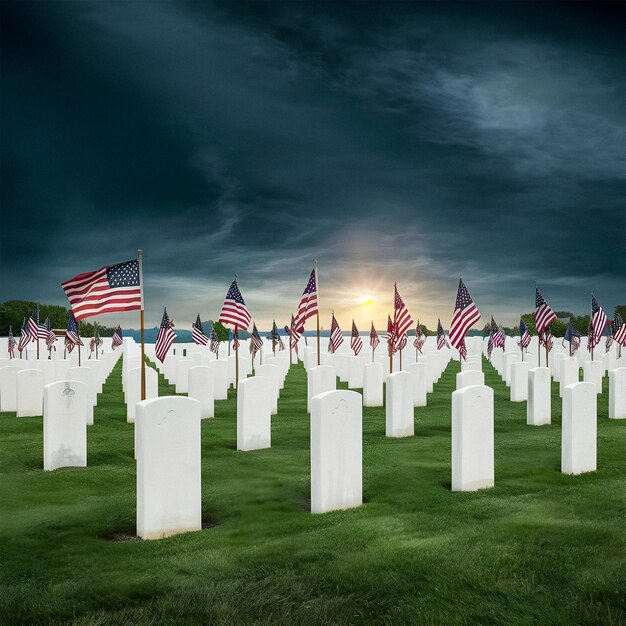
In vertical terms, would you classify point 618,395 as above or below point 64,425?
below

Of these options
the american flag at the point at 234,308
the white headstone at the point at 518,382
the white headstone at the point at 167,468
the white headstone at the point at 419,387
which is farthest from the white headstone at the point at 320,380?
the white headstone at the point at 167,468

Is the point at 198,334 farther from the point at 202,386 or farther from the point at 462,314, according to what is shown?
the point at 462,314

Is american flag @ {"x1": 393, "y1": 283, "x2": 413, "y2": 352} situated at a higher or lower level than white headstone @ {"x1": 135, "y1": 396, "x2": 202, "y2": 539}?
higher

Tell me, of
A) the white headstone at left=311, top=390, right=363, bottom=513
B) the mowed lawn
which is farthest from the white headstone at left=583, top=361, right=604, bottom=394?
the white headstone at left=311, top=390, right=363, bottom=513

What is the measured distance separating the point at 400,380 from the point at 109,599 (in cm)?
867

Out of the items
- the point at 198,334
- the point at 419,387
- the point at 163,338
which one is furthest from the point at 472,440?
the point at 198,334

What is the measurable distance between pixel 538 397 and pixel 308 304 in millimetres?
6288

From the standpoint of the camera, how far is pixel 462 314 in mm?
14406

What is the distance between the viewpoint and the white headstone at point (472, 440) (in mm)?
8430

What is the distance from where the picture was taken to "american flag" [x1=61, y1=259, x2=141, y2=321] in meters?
8.92

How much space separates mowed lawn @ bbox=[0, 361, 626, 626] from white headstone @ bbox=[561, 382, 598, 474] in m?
0.26

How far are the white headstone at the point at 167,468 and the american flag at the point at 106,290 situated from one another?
2773 millimetres

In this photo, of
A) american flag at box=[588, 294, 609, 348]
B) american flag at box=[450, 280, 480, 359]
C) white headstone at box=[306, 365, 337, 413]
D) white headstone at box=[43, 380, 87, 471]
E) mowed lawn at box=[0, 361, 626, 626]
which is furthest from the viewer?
american flag at box=[588, 294, 609, 348]

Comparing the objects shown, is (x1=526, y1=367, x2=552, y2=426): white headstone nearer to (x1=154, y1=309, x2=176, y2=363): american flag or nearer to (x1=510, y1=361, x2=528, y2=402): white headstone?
(x1=510, y1=361, x2=528, y2=402): white headstone
